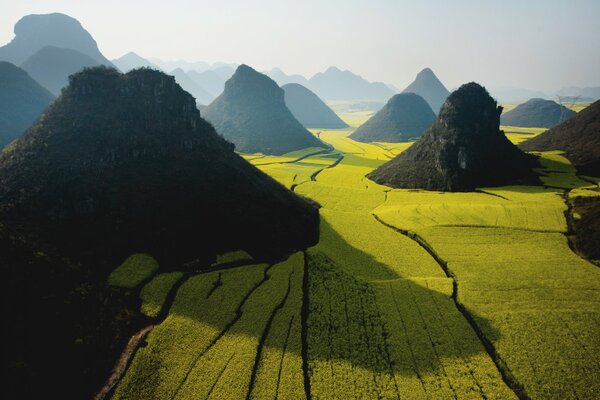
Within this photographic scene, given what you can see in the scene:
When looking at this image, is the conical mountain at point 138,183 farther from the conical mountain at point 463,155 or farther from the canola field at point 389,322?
the conical mountain at point 463,155

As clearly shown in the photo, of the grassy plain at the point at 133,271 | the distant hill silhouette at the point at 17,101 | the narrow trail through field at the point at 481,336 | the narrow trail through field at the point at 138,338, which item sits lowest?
the narrow trail through field at the point at 481,336

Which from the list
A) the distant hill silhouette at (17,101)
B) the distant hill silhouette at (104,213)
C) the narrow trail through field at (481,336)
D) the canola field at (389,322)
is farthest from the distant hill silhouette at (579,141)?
the distant hill silhouette at (17,101)

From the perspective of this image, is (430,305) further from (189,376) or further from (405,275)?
(189,376)

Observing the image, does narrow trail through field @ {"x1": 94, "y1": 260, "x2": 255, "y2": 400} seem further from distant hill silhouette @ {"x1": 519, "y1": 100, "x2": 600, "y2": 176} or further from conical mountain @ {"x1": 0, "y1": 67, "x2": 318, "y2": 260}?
distant hill silhouette @ {"x1": 519, "y1": 100, "x2": 600, "y2": 176}

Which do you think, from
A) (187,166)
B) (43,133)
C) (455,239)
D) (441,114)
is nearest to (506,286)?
(455,239)

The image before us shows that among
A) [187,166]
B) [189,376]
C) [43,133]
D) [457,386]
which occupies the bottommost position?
[457,386]

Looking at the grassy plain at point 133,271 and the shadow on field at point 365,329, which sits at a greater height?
the grassy plain at point 133,271
